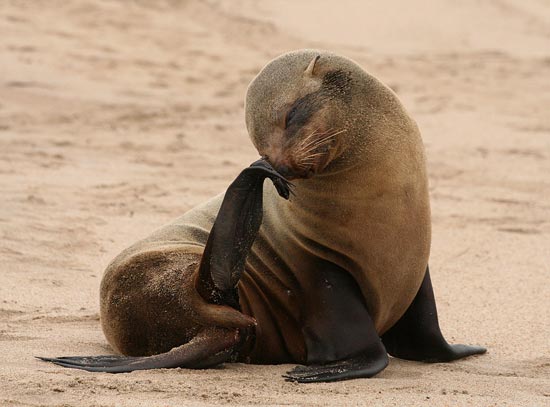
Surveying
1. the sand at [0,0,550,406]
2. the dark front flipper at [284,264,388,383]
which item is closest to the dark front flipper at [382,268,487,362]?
the sand at [0,0,550,406]

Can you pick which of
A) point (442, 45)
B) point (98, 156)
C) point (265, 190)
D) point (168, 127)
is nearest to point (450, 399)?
point (265, 190)

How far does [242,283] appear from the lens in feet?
14.2

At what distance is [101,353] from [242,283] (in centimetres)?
58

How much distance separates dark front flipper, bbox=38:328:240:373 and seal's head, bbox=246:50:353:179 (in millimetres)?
636

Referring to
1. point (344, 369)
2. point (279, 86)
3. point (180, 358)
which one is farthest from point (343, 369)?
point (279, 86)

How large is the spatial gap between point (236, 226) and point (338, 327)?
55 cm

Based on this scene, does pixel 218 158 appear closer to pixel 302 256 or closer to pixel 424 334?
pixel 424 334

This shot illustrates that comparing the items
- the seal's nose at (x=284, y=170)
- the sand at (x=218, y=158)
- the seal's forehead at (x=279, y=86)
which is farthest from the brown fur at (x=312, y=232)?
the sand at (x=218, y=158)

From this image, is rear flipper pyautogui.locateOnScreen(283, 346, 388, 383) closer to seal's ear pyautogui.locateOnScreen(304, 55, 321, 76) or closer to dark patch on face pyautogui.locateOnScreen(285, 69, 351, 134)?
dark patch on face pyautogui.locateOnScreen(285, 69, 351, 134)

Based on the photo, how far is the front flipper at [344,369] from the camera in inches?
155

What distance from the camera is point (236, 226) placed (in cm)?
387

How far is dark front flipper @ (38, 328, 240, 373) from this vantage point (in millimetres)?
3932

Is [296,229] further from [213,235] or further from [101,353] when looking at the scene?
[101,353]

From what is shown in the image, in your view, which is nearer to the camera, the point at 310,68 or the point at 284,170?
the point at 284,170
